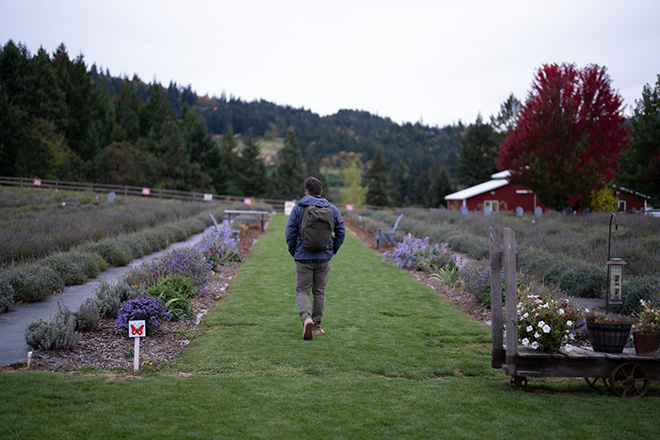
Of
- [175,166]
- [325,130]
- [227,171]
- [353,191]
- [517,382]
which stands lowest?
[517,382]

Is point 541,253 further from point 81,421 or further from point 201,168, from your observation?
point 201,168

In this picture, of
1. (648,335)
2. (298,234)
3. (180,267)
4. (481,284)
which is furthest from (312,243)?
(481,284)

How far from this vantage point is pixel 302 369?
510cm

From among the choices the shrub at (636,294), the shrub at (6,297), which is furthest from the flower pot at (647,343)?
the shrub at (6,297)

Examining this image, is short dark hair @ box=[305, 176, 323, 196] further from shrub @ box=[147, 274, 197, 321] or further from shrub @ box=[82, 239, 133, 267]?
shrub @ box=[82, 239, 133, 267]

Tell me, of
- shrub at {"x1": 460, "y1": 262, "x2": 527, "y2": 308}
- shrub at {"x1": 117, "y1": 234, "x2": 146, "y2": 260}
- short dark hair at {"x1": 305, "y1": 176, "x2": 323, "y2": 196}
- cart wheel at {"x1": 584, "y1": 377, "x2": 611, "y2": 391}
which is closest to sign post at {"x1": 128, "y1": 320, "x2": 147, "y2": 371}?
short dark hair at {"x1": 305, "y1": 176, "x2": 323, "y2": 196}

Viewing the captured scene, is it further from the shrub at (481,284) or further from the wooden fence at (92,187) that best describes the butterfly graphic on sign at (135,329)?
the wooden fence at (92,187)

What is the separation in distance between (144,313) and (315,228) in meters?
2.23

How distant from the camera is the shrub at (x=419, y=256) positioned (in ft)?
40.8

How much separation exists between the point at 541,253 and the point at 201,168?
62596mm

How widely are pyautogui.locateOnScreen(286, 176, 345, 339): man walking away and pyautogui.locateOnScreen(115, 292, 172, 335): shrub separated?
1.70 meters

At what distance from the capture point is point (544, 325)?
451cm

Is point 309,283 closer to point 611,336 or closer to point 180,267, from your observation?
point 180,267

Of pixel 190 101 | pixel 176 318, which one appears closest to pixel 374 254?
pixel 176 318
